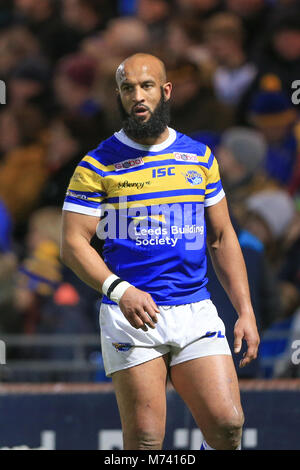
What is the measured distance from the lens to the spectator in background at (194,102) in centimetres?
1014

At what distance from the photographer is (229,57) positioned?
36.4 feet

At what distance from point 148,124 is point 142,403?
4.82ft

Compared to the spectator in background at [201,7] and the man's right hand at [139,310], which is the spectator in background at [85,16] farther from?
the man's right hand at [139,310]

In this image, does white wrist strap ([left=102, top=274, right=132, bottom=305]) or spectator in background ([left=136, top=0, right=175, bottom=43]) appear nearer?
white wrist strap ([left=102, top=274, right=132, bottom=305])

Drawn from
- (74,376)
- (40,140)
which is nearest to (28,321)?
(74,376)

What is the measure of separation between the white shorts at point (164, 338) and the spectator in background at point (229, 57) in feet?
18.8

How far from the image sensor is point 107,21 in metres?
12.5

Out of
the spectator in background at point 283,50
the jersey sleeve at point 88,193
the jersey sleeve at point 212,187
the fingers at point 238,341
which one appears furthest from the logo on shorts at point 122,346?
the spectator in background at point 283,50

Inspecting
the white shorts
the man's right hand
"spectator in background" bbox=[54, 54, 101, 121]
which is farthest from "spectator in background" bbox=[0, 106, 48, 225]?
the man's right hand

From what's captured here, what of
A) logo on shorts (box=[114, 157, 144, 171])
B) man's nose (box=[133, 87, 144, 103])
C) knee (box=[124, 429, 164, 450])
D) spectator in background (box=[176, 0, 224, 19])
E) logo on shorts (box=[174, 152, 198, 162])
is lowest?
knee (box=[124, 429, 164, 450])

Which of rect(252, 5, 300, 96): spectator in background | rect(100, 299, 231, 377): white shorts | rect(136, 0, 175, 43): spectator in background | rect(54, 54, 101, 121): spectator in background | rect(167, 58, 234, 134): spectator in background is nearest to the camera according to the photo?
rect(100, 299, 231, 377): white shorts

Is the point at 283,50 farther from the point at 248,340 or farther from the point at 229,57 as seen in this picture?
the point at 248,340

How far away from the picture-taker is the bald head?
5328 millimetres

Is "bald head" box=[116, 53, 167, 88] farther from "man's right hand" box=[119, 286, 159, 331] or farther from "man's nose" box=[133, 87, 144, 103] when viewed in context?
"man's right hand" box=[119, 286, 159, 331]
